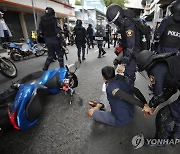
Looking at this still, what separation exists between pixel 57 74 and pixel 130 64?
1.37 metres

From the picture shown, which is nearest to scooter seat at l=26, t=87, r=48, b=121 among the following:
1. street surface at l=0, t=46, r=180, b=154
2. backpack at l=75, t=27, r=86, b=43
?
street surface at l=0, t=46, r=180, b=154

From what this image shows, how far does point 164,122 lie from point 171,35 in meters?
1.56

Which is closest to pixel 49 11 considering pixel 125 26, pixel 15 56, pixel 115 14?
pixel 115 14

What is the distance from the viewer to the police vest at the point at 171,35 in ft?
8.21

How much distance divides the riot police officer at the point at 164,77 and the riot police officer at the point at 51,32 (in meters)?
3.19

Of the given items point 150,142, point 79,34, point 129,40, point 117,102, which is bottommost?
point 150,142

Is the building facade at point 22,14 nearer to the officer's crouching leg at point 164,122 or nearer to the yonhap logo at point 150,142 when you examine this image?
the yonhap logo at point 150,142

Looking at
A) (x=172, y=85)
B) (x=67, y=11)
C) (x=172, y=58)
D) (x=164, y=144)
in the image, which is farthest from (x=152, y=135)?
(x=67, y=11)

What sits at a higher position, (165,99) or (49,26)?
(49,26)

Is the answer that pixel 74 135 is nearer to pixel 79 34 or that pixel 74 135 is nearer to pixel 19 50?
pixel 79 34

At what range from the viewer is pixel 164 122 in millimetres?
1743

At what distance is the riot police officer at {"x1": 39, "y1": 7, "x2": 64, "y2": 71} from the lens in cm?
415

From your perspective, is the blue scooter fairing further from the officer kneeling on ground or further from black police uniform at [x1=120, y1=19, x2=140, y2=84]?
A: black police uniform at [x1=120, y1=19, x2=140, y2=84]

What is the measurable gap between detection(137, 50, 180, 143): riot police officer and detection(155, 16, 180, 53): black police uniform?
128cm
